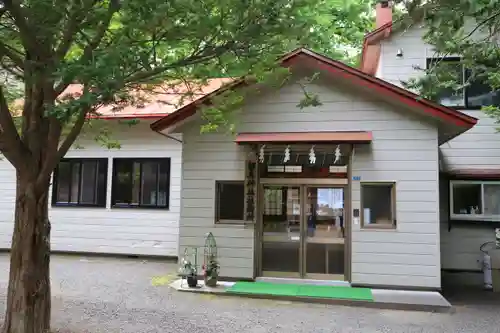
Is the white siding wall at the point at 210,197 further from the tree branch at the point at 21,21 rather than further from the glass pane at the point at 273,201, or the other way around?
the tree branch at the point at 21,21

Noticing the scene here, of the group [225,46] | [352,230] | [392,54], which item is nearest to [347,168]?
[352,230]

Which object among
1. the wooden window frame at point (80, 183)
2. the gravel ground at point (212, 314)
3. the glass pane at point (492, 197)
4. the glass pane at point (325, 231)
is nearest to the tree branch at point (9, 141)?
the gravel ground at point (212, 314)

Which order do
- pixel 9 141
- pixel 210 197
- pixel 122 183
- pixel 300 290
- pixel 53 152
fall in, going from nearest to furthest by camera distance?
pixel 9 141
pixel 53 152
pixel 300 290
pixel 210 197
pixel 122 183

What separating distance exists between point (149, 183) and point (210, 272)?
466cm

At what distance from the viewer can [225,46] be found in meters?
4.89

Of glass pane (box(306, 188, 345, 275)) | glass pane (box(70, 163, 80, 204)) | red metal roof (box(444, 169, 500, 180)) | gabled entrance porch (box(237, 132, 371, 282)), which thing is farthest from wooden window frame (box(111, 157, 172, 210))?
red metal roof (box(444, 169, 500, 180))

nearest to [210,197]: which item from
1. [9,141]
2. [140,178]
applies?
[140,178]

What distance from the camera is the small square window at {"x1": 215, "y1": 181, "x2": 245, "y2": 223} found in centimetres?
957

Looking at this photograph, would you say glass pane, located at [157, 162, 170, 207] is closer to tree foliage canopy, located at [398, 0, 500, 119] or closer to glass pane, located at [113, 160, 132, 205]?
glass pane, located at [113, 160, 132, 205]

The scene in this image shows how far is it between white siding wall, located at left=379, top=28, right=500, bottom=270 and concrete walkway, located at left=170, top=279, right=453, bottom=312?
2.48 m

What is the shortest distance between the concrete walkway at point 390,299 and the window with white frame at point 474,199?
2.94 meters

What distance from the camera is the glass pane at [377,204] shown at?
9031 mm

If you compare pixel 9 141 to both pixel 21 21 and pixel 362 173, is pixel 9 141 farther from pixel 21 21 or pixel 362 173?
pixel 362 173

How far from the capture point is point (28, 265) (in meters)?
5.16
